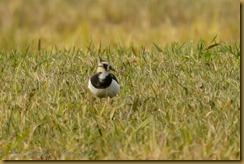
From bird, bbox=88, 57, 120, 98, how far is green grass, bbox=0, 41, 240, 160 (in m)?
0.09

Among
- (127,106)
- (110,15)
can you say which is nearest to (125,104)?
(127,106)

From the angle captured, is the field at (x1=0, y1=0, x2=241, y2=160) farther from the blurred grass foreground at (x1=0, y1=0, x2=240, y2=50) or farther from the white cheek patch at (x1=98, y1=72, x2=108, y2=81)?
the blurred grass foreground at (x1=0, y1=0, x2=240, y2=50)

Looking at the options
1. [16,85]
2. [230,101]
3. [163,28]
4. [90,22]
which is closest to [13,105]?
[16,85]

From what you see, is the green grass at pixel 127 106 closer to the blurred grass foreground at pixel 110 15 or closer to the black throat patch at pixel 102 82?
the black throat patch at pixel 102 82

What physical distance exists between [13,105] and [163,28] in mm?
5475

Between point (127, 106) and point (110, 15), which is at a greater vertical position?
point (110, 15)

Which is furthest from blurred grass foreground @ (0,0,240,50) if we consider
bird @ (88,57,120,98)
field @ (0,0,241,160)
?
bird @ (88,57,120,98)

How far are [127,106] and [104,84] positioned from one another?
22 cm

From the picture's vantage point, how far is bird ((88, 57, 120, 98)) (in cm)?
547

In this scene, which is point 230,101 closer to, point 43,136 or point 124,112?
point 124,112

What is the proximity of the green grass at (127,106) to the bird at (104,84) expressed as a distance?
9cm

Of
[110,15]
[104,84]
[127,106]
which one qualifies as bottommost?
[127,106]

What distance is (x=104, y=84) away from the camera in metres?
5.47

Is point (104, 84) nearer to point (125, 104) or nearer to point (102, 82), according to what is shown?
point (102, 82)
